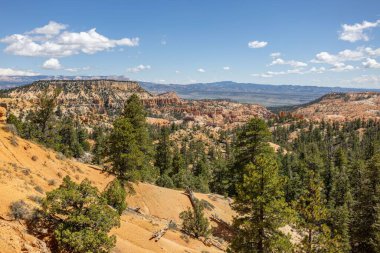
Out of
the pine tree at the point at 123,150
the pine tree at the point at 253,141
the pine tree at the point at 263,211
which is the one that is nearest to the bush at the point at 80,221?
the pine tree at the point at 263,211

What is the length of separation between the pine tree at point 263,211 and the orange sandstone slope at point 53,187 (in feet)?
23.9

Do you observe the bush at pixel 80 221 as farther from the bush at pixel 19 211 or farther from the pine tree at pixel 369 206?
the pine tree at pixel 369 206

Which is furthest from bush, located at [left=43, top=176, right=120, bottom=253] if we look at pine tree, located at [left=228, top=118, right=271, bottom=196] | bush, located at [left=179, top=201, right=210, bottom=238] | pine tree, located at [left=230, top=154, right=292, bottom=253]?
pine tree, located at [left=228, top=118, right=271, bottom=196]

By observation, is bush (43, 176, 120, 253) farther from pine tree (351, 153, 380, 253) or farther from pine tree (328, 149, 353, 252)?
pine tree (328, 149, 353, 252)

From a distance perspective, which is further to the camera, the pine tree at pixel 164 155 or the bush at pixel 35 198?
the pine tree at pixel 164 155

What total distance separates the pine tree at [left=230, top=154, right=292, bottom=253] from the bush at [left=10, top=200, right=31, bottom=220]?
13277mm

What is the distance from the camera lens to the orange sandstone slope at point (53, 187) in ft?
58.2

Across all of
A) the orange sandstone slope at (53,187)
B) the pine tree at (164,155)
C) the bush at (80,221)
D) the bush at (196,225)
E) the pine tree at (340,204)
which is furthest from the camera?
the pine tree at (164,155)

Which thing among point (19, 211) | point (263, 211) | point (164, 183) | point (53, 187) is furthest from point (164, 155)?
point (19, 211)

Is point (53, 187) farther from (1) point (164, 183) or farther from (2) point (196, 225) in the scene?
(1) point (164, 183)

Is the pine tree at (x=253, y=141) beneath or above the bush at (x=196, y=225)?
above

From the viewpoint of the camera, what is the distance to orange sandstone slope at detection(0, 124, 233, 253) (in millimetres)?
17750

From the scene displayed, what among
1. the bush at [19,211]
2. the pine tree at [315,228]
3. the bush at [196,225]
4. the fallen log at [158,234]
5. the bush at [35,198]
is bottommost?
the bush at [196,225]

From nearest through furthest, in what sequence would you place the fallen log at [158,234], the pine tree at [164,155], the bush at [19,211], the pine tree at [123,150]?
the bush at [19,211], the fallen log at [158,234], the pine tree at [123,150], the pine tree at [164,155]
